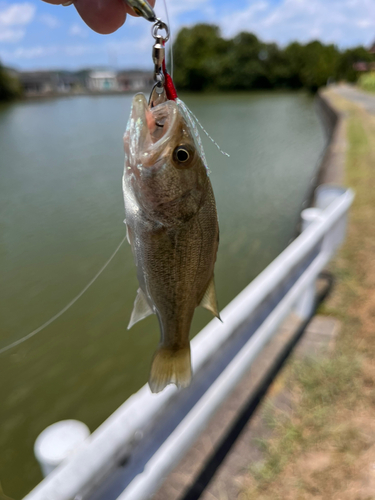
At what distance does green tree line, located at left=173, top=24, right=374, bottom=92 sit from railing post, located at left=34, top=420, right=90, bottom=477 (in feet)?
195

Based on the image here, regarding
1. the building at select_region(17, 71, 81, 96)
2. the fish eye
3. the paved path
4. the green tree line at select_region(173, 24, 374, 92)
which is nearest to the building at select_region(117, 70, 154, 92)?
the fish eye

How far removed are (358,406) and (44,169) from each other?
7618mm

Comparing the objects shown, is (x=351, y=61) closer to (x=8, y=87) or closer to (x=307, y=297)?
(x=8, y=87)

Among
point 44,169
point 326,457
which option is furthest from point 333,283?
point 44,169

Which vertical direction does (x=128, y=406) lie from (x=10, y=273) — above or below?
above

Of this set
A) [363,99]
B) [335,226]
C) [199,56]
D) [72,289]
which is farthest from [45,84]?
[199,56]

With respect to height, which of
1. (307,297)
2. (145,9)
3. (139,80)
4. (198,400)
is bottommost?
(307,297)

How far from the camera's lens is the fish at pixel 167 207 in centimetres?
114

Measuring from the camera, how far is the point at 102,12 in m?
1.42

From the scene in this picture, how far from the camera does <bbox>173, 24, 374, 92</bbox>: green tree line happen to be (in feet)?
187

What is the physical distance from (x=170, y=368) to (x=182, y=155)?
0.71 meters

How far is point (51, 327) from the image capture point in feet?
14.7

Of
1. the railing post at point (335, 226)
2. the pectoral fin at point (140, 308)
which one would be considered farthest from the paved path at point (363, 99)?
the pectoral fin at point (140, 308)

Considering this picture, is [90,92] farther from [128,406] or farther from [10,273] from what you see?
[128,406]
